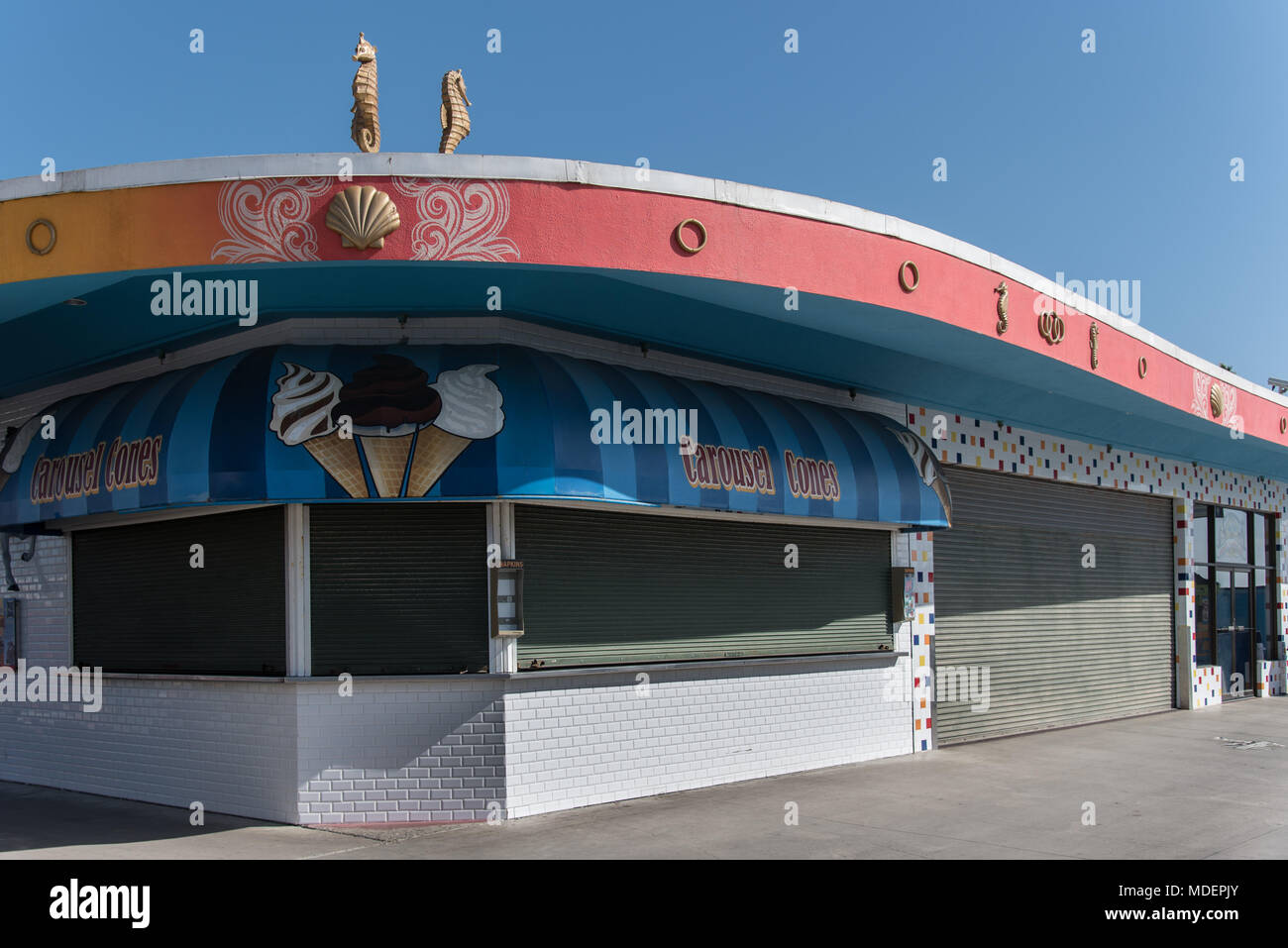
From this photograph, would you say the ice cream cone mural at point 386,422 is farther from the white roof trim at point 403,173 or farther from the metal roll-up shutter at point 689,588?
the white roof trim at point 403,173

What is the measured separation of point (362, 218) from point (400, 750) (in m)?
4.23

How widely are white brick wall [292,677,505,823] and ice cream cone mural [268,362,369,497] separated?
1751mm

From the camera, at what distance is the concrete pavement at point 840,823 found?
28.9 feet

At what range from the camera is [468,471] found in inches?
370

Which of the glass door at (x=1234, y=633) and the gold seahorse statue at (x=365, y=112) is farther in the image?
the glass door at (x=1234, y=633)

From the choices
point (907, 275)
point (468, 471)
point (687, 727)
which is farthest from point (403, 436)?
Result: point (907, 275)

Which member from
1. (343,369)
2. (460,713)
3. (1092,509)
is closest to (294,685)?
(460,713)

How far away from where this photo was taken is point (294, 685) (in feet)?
32.0

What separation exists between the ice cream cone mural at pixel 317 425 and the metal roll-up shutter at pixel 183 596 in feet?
3.30

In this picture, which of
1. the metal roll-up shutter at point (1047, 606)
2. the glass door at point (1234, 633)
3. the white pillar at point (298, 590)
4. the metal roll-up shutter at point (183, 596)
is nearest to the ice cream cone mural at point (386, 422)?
the white pillar at point (298, 590)

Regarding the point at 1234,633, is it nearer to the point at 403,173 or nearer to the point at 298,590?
the point at 298,590

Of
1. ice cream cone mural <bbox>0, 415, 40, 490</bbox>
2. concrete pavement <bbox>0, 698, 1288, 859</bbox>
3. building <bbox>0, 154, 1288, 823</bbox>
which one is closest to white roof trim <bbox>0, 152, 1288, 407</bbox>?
building <bbox>0, 154, 1288, 823</bbox>

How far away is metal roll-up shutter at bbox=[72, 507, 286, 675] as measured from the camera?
33.6ft
